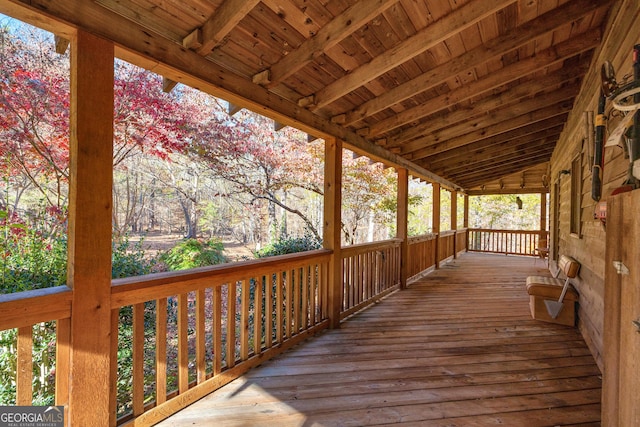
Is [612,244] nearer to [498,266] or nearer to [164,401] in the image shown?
[164,401]

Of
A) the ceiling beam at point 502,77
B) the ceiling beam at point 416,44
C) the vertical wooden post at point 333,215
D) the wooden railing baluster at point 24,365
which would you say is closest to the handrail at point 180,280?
the wooden railing baluster at point 24,365

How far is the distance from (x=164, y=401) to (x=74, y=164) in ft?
4.95

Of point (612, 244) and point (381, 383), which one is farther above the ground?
point (612, 244)

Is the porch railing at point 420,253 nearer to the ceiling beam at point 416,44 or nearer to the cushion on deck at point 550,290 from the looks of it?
the cushion on deck at point 550,290

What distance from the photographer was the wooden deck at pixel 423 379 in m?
1.86

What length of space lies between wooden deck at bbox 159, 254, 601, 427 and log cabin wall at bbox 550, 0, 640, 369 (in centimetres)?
40

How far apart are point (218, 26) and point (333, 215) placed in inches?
83.4

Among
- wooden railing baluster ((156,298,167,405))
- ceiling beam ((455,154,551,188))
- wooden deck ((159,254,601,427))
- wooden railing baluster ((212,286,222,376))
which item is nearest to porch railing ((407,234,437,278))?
wooden deck ((159,254,601,427))

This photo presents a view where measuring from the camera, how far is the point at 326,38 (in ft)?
6.64

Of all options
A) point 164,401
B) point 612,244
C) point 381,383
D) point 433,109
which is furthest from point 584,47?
point 164,401

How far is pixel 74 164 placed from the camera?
4.74 feet

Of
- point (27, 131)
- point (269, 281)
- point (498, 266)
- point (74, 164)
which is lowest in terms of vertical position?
point (498, 266)

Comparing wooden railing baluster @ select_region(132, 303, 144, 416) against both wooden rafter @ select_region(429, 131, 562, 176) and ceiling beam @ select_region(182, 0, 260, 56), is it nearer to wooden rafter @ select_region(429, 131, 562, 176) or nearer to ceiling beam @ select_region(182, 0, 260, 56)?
ceiling beam @ select_region(182, 0, 260, 56)

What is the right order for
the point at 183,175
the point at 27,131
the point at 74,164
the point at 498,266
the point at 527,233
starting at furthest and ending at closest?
the point at 527,233 → the point at 183,175 → the point at 498,266 → the point at 27,131 → the point at 74,164
